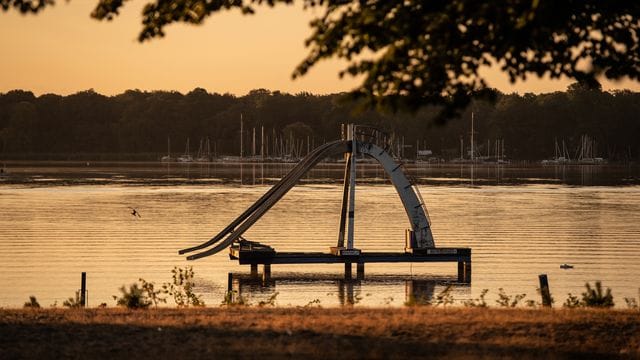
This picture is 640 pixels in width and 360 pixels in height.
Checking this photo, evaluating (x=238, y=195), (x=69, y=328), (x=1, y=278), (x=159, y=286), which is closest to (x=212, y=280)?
(x=159, y=286)

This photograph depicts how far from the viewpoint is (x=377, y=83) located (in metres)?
15.6

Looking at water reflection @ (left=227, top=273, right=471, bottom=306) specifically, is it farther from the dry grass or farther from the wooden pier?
the dry grass

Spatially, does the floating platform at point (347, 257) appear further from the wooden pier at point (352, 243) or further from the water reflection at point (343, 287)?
the water reflection at point (343, 287)

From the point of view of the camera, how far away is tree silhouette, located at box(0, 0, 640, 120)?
14930mm

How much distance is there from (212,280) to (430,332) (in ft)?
71.9

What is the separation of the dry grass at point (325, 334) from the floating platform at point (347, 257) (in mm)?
18124

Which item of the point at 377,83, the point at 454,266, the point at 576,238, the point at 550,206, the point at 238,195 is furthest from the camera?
the point at 238,195

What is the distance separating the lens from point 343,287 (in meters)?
36.6

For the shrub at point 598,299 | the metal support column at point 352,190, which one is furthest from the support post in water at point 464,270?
the shrub at point 598,299

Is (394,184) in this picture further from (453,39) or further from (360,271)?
(453,39)

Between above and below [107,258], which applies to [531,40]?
above

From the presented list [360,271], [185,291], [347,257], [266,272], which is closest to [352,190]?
[347,257]

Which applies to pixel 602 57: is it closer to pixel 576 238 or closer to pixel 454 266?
pixel 454 266

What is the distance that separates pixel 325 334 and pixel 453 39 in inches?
187
